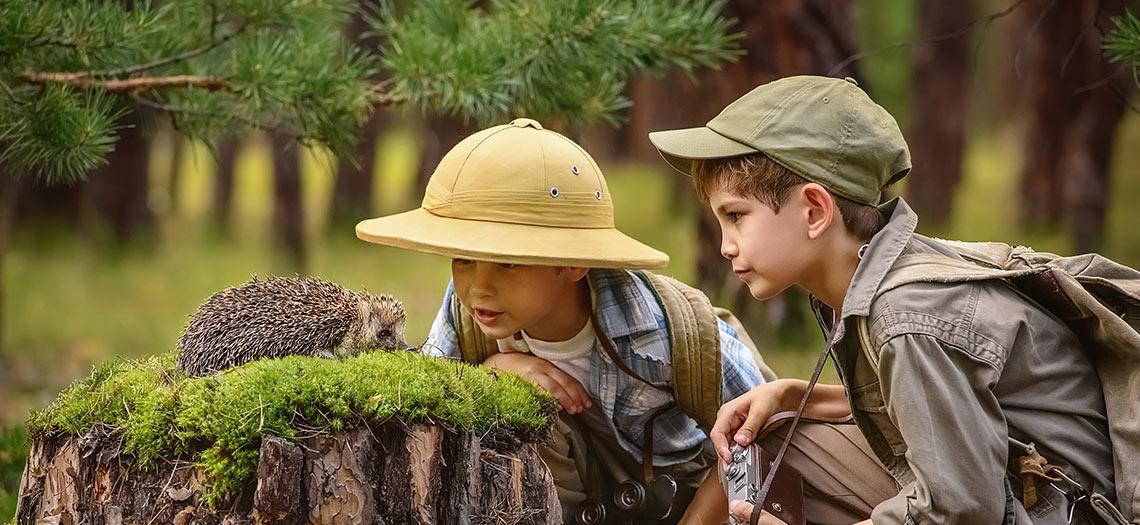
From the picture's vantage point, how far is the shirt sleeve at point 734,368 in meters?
3.65

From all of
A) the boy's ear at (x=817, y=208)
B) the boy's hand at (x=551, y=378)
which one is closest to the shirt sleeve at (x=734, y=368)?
the boy's hand at (x=551, y=378)

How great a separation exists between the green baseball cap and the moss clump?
2.83 feet

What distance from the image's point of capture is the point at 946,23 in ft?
40.0

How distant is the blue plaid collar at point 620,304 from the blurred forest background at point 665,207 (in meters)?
3.03

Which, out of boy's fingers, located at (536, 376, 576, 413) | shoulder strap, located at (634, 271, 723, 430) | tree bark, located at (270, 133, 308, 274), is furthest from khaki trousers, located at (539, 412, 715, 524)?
tree bark, located at (270, 133, 308, 274)

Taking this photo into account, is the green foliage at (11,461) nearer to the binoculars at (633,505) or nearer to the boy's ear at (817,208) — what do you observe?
the binoculars at (633,505)

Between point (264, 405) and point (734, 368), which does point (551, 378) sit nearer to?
point (734, 368)

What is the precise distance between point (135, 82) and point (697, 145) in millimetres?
2408

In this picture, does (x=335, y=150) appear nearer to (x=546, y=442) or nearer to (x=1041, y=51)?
(x=546, y=442)

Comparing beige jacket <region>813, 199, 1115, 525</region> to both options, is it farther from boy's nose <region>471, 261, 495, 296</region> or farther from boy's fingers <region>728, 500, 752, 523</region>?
boy's nose <region>471, 261, 495, 296</region>

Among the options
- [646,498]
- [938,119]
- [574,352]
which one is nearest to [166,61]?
[574,352]

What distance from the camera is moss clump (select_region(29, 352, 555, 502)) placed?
2.59 m

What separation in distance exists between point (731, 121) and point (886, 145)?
0.40m

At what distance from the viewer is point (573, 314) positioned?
3633mm
